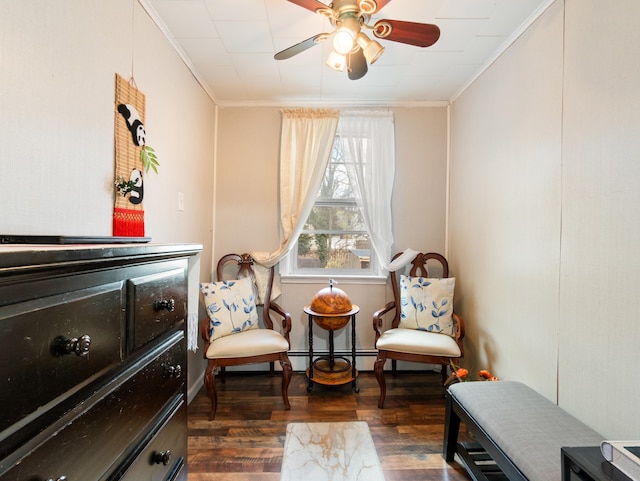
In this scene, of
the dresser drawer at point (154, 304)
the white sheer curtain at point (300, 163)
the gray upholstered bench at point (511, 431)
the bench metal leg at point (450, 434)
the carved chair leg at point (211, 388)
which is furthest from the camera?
the white sheer curtain at point (300, 163)

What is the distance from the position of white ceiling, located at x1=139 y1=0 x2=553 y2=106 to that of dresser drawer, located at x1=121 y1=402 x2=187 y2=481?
83.1 inches

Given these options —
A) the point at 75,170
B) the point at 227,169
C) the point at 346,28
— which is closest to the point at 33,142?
the point at 75,170

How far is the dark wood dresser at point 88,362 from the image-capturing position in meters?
0.49

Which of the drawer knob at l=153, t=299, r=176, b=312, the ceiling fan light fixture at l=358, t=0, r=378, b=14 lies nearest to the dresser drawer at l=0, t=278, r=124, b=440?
the drawer knob at l=153, t=299, r=176, b=312

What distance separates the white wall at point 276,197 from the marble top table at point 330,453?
95cm

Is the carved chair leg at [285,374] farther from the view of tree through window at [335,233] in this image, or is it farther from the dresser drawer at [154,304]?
the dresser drawer at [154,304]

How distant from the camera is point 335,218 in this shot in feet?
10.2

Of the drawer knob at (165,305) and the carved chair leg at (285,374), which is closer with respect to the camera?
the drawer knob at (165,305)

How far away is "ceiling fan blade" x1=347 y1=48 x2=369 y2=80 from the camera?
5.60ft

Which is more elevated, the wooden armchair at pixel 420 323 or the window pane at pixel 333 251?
the window pane at pixel 333 251

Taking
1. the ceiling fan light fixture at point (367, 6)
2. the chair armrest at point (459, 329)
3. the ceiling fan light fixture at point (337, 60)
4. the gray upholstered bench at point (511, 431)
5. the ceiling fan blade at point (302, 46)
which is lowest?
the gray upholstered bench at point (511, 431)

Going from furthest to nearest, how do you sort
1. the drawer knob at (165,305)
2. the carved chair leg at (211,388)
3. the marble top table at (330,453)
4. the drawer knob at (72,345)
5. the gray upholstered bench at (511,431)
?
the carved chair leg at (211,388) → the marble top table at (330,453) → the gray upholstered bench at (511,431) → the drawer knob at (165,305) → the drawer knob at (72,345)

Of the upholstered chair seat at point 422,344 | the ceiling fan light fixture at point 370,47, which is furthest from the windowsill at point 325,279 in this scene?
the ceiling fan light fixture at point 370,47

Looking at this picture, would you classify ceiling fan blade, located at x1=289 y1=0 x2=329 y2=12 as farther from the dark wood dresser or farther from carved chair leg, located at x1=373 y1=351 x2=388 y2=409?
carved chair leg, located at x1=373 y1=351 x2=388 y2=409
